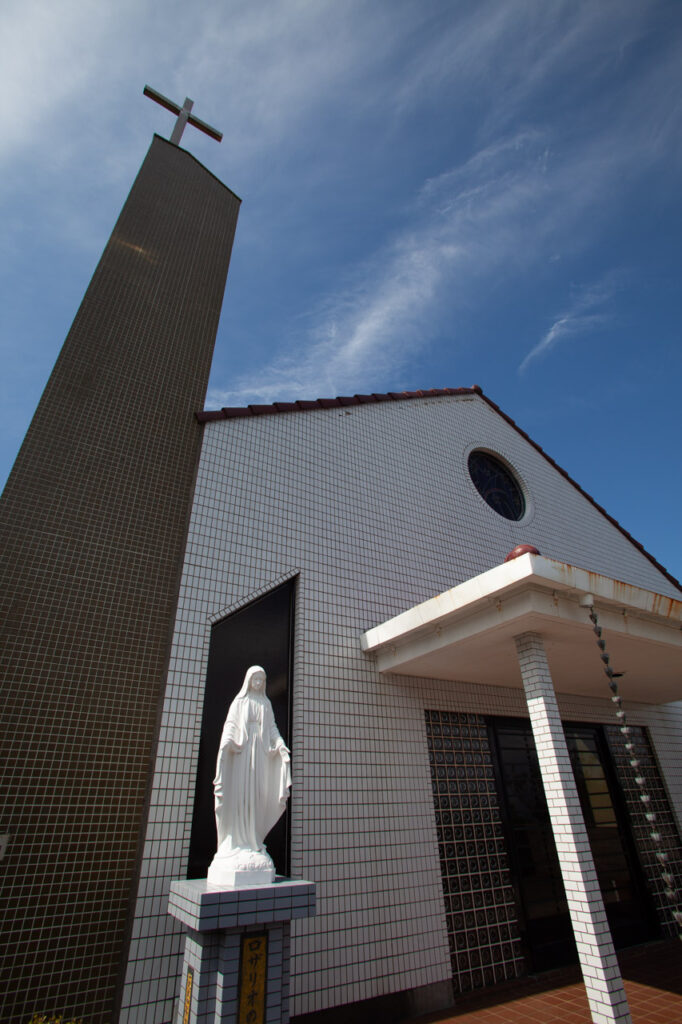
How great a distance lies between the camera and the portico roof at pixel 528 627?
14.2 feet

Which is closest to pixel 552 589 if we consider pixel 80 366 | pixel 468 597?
pixel 468 597

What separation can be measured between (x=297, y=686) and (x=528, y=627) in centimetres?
234

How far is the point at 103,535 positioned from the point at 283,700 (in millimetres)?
2409

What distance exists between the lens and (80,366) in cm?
562

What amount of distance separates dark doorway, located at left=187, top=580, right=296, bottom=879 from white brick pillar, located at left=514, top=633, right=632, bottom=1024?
2331 mm

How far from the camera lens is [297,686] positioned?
5078mm

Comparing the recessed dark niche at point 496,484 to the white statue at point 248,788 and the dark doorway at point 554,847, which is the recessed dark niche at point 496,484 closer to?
the dark doorway at point 554,847

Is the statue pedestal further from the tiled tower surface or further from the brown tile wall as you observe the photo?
the brown tile wall

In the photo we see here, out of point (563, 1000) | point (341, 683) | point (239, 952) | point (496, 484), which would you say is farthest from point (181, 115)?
point (563, 1000)

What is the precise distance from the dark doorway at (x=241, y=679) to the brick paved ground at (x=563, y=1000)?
7.18ft

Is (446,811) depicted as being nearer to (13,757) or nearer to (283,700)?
(283,700)

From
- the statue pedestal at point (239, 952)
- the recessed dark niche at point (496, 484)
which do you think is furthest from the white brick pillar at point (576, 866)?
the recessed dark niche at point (496, 484)

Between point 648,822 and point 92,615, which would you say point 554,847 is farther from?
point 92,615

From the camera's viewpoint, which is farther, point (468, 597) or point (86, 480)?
point (86, 480)
